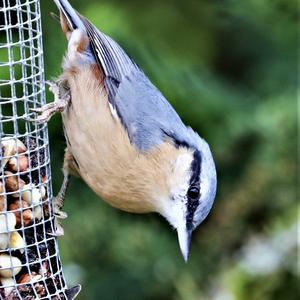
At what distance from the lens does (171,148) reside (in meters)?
4.96

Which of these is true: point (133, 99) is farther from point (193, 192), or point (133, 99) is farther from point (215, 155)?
point (215, 155)

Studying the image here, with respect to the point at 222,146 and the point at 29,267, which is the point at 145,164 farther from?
the point at 222,146

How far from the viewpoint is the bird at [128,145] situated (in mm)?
4820

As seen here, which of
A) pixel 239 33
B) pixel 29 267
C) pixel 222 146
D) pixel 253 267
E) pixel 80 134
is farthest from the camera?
pixel 239 33

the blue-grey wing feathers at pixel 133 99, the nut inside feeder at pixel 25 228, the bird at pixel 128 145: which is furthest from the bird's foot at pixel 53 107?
the blue-grey wing feathers at pixel 133 99

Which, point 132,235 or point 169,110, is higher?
point 169,110

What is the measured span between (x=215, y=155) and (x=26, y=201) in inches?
96.1

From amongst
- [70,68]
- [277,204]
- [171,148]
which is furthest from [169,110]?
[277,204]

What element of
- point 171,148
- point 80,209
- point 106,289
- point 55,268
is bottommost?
point 106,289

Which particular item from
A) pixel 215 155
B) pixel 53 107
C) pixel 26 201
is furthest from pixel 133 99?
pixel 215 155

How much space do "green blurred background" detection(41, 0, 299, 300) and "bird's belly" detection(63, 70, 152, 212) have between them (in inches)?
30.8

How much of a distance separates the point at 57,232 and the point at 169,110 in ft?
2.67

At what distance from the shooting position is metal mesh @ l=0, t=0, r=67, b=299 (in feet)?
14.5

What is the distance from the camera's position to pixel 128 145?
4.91 metres
